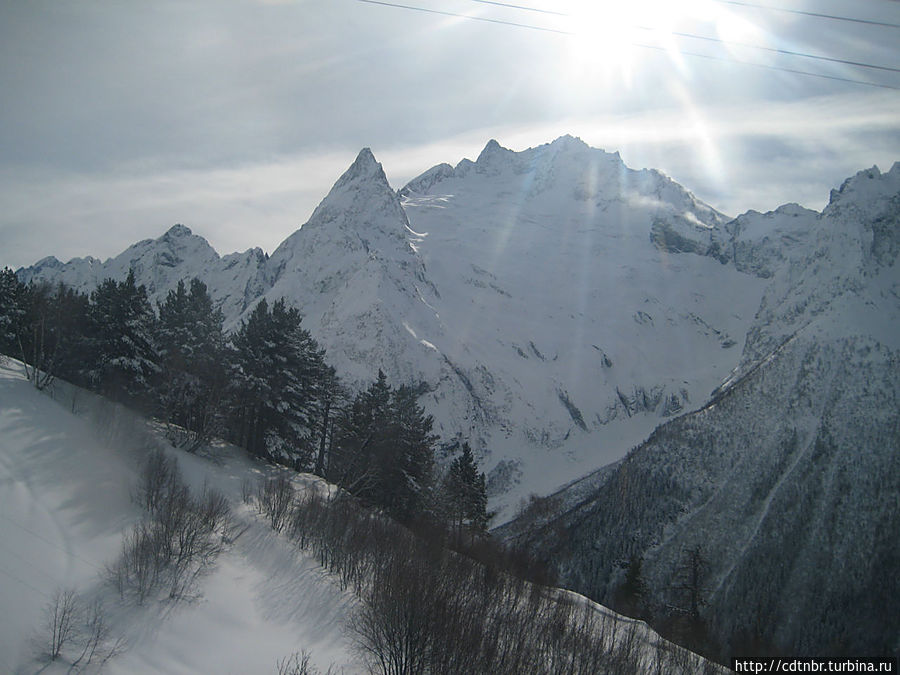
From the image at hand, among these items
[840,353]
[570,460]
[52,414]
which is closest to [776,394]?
[840,353]

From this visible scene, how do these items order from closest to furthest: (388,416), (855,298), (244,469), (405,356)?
(244,469), (388,416), (855,298), (405,356)

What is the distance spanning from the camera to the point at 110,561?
60.6 ft

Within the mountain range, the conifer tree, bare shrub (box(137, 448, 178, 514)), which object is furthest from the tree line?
the mountain range

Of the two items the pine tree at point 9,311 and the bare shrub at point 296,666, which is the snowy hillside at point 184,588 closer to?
the bare shrub at point 296,666

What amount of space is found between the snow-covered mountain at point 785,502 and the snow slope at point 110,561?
48.8 metres

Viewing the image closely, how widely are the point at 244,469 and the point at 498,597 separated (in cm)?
1845

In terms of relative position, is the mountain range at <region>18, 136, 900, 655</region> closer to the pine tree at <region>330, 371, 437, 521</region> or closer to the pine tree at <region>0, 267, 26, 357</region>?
the pine tree at <region>330, 371, 437, 521</region>

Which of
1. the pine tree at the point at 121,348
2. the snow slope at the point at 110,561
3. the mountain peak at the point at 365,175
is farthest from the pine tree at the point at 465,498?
the mountain peak at the point at 365,175

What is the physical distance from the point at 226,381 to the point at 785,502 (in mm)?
87224

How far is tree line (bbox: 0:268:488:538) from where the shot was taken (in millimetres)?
35031

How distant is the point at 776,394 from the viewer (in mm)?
108500

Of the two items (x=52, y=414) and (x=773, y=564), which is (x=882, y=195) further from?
(x=52, y=414)

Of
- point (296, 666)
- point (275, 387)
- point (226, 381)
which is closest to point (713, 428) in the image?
point (275, 387)

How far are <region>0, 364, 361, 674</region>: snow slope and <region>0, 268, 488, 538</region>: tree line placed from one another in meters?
6.58
